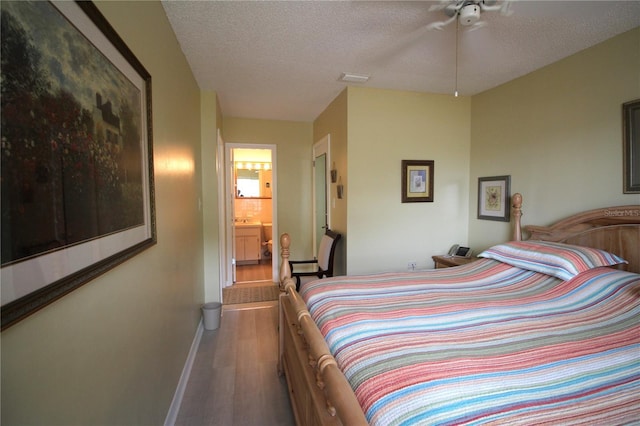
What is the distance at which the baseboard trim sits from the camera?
175 centimetres

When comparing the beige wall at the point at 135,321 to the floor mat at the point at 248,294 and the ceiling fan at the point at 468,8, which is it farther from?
the ceiling fan at the point at 468,8

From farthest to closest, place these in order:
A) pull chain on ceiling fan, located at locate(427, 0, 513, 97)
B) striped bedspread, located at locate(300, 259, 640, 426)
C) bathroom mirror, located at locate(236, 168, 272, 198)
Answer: bathroom mirror, located at locate(236, 168, 272, 198)
pull chain on ceiling fan, located at locate(427, 0, 513, 97)
striped bedspread, located at locate(300, 259, 640, 426)

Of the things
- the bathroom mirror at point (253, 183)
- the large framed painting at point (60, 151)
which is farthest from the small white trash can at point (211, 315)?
the bathroom mirror at point (253, 183)

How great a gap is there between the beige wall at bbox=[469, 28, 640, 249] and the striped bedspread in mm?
841

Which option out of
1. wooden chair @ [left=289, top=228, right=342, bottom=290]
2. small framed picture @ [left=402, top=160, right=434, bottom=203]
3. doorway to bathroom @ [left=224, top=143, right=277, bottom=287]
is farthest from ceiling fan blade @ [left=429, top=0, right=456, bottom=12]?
doorway to bathroom @ [left=224, top=143, right=277, bottom=287]

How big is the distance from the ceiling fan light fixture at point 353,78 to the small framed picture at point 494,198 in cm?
172

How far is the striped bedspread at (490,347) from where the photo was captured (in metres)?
0.84

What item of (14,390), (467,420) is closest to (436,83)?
(467,420)

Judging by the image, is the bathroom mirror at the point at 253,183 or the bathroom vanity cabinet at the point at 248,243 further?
the bathroom mirror at the point at 253,183

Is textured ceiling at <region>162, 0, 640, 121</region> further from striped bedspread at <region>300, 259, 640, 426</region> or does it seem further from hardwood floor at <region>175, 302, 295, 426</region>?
hardwood floor at <region>175, 302, 295, 426</region>

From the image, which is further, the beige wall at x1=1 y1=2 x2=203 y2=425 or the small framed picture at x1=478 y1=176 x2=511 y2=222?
the small framed picture at x1=478 y1=176 x2=511 y2=222

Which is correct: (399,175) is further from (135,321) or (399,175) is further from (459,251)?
(135,321)

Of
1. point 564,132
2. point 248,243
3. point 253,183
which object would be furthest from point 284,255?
point 253,183

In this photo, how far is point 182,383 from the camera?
6.76 ft
